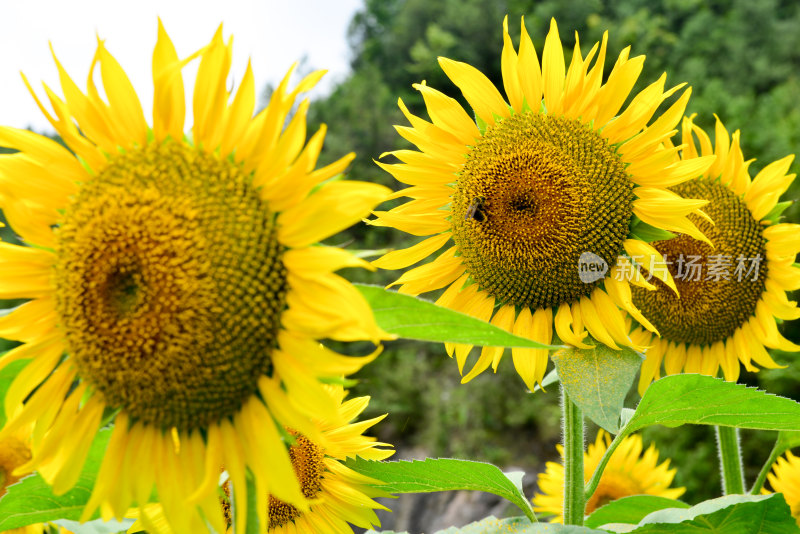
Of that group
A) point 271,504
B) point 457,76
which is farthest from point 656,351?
point 271,504

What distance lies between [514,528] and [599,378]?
288 mm

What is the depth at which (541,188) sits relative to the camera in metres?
1.57

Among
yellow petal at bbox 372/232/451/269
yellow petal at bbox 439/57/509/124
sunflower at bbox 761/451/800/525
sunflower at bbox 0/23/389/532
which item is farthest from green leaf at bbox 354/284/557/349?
sunflower at bbox 761/451/800/525

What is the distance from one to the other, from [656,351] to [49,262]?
153cm

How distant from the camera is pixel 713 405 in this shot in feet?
4.02

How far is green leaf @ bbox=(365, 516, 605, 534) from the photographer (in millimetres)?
1080

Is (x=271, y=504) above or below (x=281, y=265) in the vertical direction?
below

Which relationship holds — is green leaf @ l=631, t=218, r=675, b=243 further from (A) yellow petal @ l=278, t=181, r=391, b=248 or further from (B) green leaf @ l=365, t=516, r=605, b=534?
(A) yellow petal @ l=278, t=181, r=391, b=248

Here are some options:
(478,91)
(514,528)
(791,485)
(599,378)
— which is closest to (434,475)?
(514,528)

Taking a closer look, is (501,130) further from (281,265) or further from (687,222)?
(281,265)

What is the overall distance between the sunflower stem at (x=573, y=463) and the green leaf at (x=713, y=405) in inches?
7.8

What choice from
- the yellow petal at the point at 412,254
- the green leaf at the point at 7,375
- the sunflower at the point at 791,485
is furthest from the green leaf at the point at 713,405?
the sunflower at the point at 791,485

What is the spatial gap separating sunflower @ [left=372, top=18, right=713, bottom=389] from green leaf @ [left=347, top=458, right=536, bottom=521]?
0.26 meters

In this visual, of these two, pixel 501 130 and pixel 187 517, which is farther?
pixel 501 130
